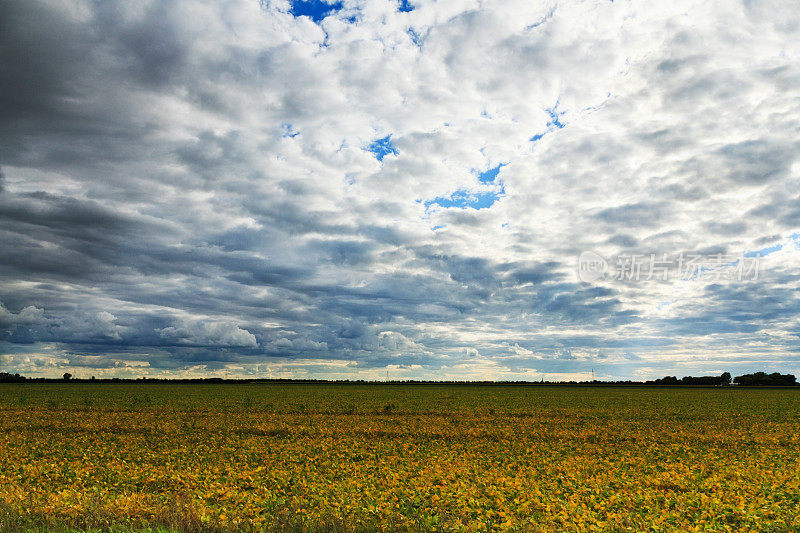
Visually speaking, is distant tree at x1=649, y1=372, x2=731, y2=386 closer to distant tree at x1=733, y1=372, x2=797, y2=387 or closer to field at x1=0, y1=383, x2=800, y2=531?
distant tree at x1=733, y1=372, x2=797, y2=387

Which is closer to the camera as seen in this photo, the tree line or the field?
the field

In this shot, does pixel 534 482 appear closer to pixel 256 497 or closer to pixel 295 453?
pixel 256 497

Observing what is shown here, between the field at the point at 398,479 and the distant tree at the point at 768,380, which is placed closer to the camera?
the field at the point at 398,479

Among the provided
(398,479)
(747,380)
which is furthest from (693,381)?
(398,479)

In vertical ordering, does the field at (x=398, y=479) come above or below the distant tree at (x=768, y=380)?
above

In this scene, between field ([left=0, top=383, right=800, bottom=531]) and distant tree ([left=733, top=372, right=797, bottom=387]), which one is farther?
distant tree ([left=733, top=372, right=797, bottom=387])

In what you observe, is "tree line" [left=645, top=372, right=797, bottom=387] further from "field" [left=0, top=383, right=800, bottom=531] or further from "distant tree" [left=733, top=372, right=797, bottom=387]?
"field" [left=0, top=383, right=800, bottom=531]

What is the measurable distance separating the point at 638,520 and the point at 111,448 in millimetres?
21757

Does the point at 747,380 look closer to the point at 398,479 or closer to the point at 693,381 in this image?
the point at 693,381

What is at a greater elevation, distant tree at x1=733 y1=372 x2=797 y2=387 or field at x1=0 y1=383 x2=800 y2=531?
field at x1=0 y1=383 x2=800 y2=531

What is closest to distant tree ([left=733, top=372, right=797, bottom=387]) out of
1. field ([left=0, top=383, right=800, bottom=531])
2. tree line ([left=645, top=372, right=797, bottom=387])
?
tree line ([left=645, top=372, right=797, bottom=387])

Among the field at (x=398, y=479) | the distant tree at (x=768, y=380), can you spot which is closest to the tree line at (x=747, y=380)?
the distant tree at (x=768, y=380)

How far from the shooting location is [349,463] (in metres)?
18.4

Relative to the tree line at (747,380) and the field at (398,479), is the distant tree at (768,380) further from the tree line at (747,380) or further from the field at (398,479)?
the field at (398,479)
